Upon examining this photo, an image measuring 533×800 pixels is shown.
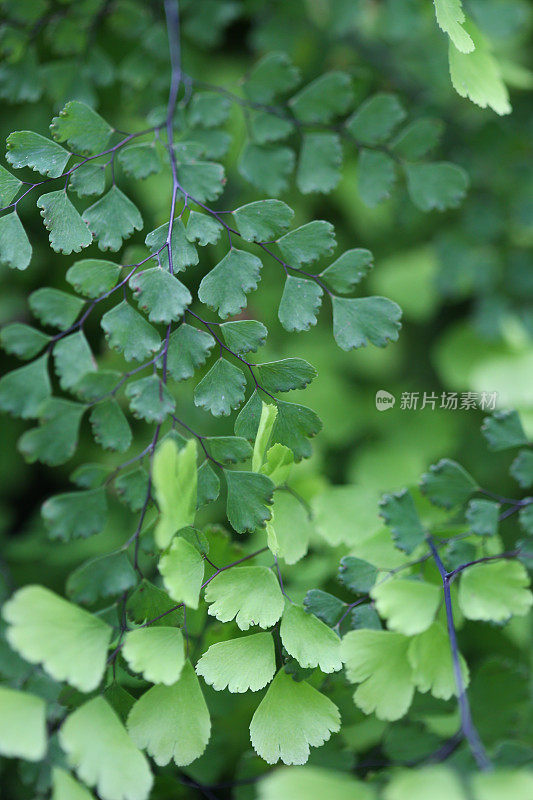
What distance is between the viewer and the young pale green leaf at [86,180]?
0.55 meters

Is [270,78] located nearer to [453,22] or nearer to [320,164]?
[320,164]

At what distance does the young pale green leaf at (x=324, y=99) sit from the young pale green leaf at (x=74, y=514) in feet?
1.74

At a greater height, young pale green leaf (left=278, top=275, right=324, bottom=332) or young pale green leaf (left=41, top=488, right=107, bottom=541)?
young pale green leaf (left=278, top=275, right=324, bottom=332)

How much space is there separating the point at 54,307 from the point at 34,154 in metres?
0.13

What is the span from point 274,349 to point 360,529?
0.41 m

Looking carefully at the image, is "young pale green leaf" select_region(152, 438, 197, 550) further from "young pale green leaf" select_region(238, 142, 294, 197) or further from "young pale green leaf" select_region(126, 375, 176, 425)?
"young pale green leaf" select_region(238, 142, 294, 197)

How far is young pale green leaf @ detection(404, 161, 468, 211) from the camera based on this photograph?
2.46ft

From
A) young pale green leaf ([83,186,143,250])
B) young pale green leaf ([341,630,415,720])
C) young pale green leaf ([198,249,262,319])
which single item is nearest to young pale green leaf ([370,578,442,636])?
young pale green leaf ([341,630,415,720])

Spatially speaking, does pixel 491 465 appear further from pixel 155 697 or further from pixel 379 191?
pixel 155 697

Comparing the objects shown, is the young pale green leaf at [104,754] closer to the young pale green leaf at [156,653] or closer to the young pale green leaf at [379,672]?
the young pale green leaf at [156,653]

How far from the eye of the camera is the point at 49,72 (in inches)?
31.4

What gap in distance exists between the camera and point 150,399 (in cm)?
49

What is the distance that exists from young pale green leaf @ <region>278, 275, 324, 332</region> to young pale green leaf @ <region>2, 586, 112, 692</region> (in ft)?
0.97

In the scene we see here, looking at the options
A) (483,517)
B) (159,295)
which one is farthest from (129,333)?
(483,517)
